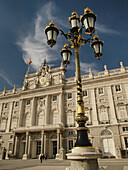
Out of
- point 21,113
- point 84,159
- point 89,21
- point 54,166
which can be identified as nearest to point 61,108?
point 21,113

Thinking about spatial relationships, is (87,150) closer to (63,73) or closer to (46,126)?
(46,126)

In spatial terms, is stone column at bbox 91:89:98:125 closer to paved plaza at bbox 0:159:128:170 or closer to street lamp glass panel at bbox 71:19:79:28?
paved plaza at bbox 0:159:128:170

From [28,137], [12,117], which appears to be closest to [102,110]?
[28,137]

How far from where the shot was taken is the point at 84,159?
6.49 meters

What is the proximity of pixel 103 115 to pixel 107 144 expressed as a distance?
5428mm

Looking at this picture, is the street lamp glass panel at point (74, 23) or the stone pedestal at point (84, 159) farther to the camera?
the street lamp glass panel at point (74, 23)

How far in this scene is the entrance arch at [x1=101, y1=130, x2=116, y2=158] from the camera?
1038 inches

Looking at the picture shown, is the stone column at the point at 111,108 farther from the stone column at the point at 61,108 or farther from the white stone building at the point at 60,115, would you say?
the stone column at the point at 61,108

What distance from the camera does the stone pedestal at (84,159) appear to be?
6.41 m

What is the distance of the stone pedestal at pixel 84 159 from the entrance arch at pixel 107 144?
22622mm

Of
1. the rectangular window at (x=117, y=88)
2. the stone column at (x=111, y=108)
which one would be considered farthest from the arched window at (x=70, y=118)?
the rectangular window at (x=117, y=88)

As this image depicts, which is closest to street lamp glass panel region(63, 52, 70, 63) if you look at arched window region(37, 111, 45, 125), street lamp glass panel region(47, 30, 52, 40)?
street lamp glass panel region(47, 30, 52, 40)

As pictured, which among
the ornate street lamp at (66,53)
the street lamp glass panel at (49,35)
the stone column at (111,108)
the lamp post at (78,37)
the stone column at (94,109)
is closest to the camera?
the lamp post at (78,37)

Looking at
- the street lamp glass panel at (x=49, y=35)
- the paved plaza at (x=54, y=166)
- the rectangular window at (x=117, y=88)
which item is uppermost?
the rectangular window at (x=117, y=88)
